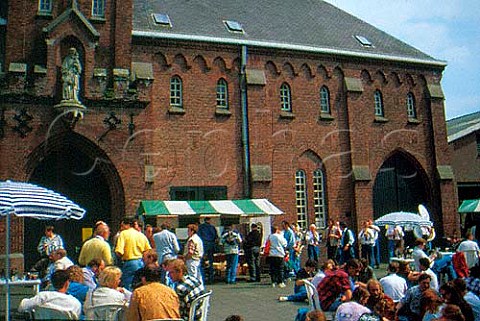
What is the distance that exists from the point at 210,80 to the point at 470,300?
1684 cm

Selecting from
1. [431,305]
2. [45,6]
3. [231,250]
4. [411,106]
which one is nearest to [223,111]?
[231,250]

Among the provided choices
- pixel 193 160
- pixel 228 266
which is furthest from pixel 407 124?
pixel 228 266

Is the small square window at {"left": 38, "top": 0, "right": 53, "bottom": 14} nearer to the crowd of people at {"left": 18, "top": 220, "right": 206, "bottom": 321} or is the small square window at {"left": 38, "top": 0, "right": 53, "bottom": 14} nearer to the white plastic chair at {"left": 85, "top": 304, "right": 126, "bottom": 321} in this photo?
the crowd of people at {"left": 18, "top": 220, "right": 206, "bottom": 321}

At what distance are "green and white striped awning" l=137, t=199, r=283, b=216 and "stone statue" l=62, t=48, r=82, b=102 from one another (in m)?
4.43

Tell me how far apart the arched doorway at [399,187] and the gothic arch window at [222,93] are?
8.21m

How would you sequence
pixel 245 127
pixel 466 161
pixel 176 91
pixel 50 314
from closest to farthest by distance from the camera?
pixel 50 314 → pixel 176 91 → pixel 245 127 → pixel 466 161

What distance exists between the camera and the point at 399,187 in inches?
1059

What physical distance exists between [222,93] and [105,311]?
17084 millimetres

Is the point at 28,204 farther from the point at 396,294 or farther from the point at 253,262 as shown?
the point at 253,262

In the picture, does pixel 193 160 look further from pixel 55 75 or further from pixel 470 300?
pixel 470 300

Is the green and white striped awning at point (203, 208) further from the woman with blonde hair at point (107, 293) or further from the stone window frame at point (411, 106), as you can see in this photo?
the woman with blonde hair at point (107, 293)

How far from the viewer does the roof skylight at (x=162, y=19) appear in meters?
23.2

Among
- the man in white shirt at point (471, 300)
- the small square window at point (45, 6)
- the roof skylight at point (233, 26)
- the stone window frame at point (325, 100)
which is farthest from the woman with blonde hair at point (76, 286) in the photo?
the stone window frame at point (325, 100)

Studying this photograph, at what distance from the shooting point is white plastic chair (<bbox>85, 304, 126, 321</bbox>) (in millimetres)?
7148
